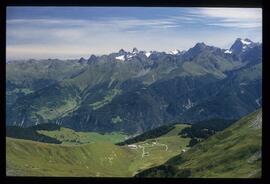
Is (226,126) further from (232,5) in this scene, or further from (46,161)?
(232,5)

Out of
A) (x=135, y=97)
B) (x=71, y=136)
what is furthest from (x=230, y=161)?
(x=135, y=97)

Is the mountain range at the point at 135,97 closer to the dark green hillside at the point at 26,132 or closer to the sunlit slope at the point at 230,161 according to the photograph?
the dark green hillside at the point at 26,132

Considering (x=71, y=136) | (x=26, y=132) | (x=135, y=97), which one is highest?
(x=26, y=132)

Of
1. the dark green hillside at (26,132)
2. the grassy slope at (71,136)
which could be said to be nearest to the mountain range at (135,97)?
the dark green hillside at (26,132)

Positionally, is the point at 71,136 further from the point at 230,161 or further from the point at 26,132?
the point at 26,132

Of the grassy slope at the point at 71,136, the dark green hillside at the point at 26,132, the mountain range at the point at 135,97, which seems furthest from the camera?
the grassy slope at the point at 71,136

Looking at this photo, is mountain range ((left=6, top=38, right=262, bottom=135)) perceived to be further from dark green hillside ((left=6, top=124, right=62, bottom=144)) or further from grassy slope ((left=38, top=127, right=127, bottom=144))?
grassy slope ((left=38, top=127, right=127, bottom=144))

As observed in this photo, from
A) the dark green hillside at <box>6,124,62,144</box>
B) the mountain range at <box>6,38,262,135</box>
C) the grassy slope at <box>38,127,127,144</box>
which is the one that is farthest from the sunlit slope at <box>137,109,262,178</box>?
the grassy slope at <box>38,127,127,144</box>

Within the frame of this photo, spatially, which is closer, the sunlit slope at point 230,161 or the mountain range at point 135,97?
the sunlit slope at point 230,161
